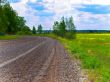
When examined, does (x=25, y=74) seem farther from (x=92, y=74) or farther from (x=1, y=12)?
(x=1, y=12)

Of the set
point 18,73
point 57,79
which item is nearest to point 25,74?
point 18,73

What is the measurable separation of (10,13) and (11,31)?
308 inches

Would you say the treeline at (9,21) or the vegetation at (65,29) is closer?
the treeline at (9,21)

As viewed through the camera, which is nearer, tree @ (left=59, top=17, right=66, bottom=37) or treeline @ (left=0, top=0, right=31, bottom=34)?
treeline @ (left=0, top=0, right=31, bottom=34)

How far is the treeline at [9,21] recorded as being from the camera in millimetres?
95400

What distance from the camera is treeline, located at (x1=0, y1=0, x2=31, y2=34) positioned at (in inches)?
3756

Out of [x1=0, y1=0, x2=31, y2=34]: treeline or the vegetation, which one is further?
the vegetation

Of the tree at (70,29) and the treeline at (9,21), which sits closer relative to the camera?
the treeline at (9,21)

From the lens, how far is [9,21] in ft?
465

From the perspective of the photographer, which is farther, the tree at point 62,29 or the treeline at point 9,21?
the tree at point 62,29

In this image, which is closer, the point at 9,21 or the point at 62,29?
the point at 9,21

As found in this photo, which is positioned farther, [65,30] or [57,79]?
[65,30]

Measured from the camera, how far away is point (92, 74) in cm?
1448

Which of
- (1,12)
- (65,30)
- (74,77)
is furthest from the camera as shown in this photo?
(65,30)
